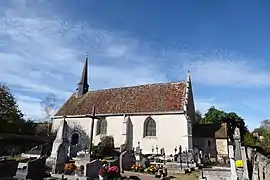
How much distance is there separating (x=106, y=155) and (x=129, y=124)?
5.46 metres

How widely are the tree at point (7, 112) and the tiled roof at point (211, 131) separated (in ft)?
89.3

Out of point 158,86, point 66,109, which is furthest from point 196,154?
point 66,109

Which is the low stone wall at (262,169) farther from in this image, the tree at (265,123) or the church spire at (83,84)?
the tree at (265,123)

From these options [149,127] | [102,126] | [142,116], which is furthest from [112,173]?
[102,126]

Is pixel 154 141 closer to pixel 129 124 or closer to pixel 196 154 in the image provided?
pixel 129 124

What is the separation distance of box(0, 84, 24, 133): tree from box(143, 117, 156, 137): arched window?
68.1 feet

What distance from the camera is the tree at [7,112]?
3534 cm

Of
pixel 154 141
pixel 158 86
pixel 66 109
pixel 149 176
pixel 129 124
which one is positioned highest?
pixel 158 86

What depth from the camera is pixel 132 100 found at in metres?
34.7

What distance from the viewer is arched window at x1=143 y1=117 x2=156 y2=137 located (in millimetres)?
31219

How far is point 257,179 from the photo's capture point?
574 inches

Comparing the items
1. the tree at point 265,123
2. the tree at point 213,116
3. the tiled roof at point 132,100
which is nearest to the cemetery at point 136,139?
the tiled roof at point 132,100

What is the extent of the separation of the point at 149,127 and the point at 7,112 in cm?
2167

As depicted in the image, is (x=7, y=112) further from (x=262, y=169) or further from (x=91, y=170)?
(x=262, y=169)
